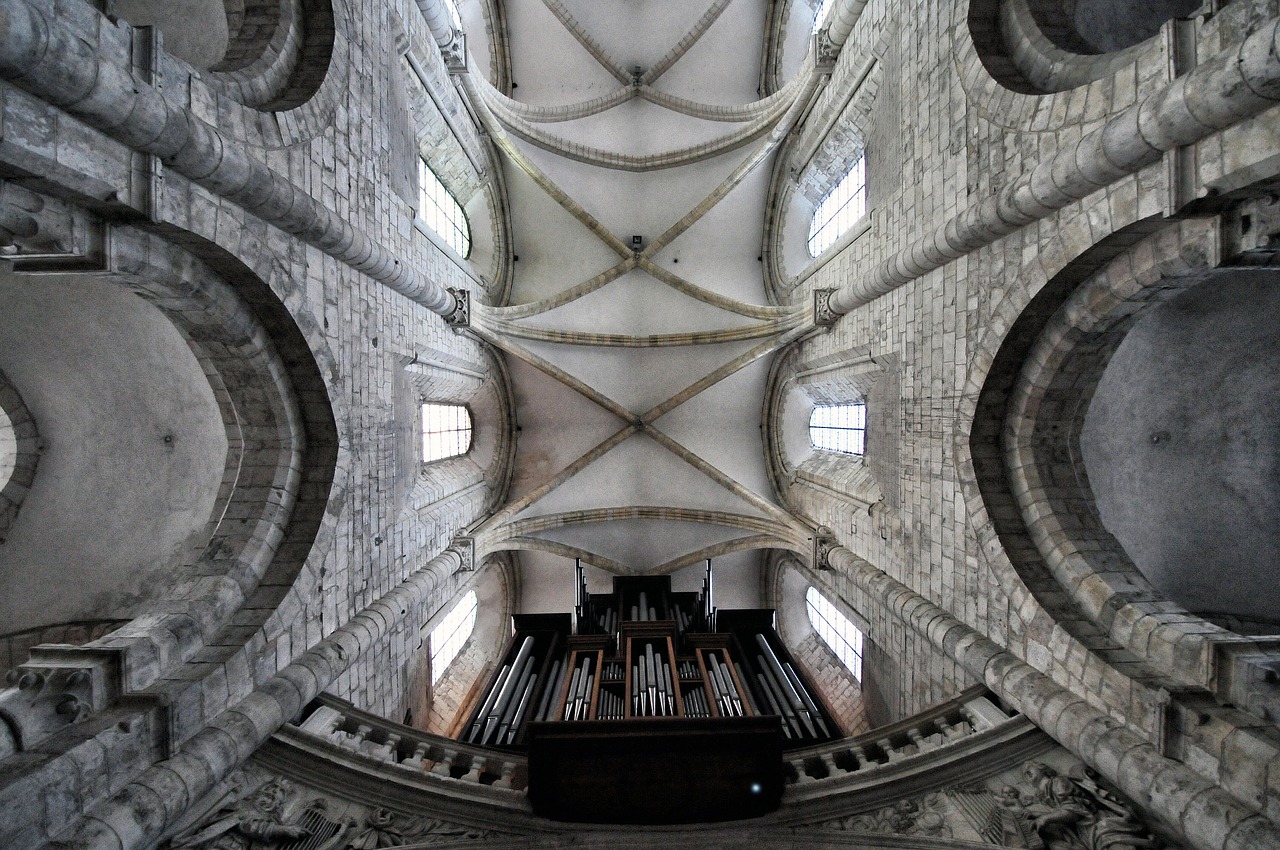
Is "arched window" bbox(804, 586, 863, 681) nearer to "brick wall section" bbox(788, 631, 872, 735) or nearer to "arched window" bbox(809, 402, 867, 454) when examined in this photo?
"brick wall section" bbox(788, 631, 872, 735)

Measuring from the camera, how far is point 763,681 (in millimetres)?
9898

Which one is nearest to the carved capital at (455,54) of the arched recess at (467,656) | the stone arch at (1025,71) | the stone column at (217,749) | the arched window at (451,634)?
the stone arch at (1025,71)

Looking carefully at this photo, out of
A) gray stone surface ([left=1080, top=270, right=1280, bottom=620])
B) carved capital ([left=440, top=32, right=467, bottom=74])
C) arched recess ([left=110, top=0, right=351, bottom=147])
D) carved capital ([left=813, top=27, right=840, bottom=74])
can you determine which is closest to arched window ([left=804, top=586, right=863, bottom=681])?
gray stone surface ([left=1080, top=270, right=1280, bottom=620])

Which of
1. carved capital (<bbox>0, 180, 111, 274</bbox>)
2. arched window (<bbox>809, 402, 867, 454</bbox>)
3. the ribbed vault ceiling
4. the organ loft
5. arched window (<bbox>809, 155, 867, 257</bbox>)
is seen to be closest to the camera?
carved capital (<bbox>0, 180, 111, 274</bbox>)

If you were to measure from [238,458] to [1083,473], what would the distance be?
928 centimetres

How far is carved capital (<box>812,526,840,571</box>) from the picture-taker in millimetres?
10393

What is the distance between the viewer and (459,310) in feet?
34.0

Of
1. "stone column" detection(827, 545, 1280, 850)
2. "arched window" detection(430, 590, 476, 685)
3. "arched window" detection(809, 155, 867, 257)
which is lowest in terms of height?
"arched window" detection(430, 590, 476, 685)

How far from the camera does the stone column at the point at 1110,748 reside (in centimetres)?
391

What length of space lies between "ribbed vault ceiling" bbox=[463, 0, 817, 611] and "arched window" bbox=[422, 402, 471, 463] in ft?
4.94

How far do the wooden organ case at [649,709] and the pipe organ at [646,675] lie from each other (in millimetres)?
23

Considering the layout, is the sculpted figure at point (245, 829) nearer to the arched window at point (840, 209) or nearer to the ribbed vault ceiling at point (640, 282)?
the ribbed vault ceiling at point (640, 282)

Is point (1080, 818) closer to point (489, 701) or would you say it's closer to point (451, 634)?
point (489, 701)

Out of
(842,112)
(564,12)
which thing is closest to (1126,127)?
(842,112)
